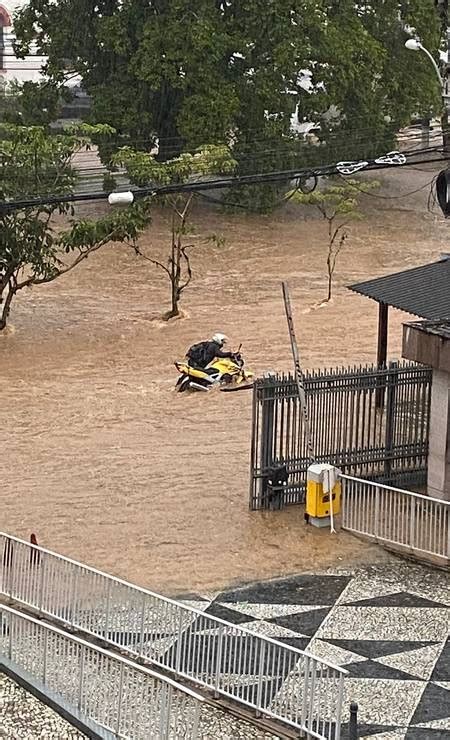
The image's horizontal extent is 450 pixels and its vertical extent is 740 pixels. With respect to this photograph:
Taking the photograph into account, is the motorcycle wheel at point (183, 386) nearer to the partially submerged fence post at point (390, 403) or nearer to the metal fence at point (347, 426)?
the metal fence at point (347, 426)

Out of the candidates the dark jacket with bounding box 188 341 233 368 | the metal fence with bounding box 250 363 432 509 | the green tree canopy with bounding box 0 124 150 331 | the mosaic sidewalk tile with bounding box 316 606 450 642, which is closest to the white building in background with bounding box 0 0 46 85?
the green tree canopy with bounding box 0 124 150 331

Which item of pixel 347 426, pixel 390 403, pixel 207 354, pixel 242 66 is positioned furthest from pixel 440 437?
pixel 242 66

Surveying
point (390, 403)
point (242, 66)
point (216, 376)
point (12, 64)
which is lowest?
point (216, 376)

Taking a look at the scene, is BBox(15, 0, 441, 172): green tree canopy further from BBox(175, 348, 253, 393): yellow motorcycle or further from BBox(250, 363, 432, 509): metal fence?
BBox(250, 363, 432, 509): metal fence

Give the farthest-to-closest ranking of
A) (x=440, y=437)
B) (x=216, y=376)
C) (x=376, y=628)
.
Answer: (x=216, y=376), (x=440, y=437), (x=376, y=628)

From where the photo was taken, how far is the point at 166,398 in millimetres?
27391

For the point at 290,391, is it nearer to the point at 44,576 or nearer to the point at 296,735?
the point at 44,576

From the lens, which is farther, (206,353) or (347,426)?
(206,353)

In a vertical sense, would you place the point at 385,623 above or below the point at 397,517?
below

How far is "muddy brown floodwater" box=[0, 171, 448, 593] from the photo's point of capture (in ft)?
60.5

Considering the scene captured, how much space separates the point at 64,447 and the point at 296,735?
11937mm

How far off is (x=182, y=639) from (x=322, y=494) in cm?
533

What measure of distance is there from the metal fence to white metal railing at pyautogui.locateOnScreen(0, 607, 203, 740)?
22.3ft

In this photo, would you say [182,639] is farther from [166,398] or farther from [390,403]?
[166,398]
